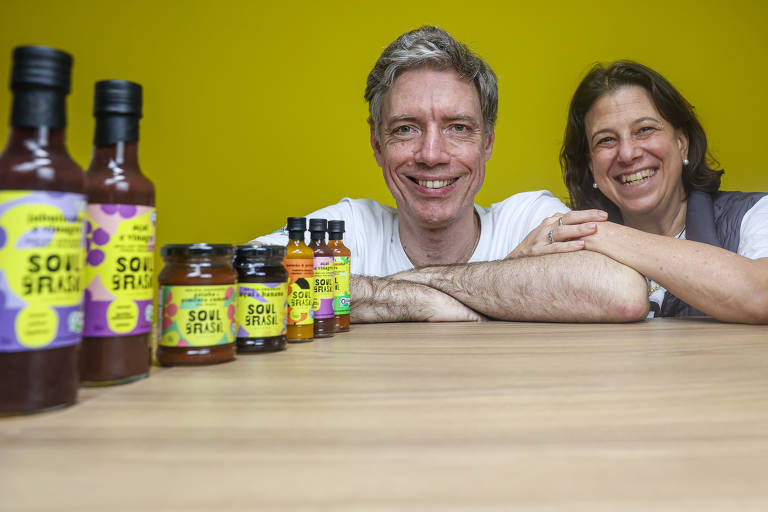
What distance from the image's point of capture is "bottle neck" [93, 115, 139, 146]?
540mm

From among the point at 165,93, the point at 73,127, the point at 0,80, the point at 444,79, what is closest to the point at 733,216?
the point at 444,79

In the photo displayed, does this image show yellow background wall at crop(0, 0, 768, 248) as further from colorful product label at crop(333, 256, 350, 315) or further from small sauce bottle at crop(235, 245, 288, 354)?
small sauce bottle at crop(235, 245, 288, 354)

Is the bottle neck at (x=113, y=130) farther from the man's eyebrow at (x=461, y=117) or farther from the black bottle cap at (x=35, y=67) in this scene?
the man's eyebrow at (x=461, y=117)

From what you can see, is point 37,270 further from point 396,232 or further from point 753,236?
point 753,236

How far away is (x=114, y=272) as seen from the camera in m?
0.53

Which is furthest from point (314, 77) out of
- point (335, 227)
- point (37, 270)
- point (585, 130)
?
point (37, 270)

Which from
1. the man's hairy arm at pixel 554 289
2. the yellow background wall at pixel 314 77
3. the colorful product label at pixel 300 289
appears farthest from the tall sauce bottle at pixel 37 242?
the yellow background wall at pixel 314 77

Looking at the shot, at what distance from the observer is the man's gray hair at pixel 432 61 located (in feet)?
4.90

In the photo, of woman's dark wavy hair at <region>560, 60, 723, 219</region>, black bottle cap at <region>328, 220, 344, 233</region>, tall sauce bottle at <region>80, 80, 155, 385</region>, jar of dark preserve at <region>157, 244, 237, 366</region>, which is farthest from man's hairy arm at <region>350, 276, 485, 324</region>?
woman's dark wavy hair at <region>560, 60, 723, 219</region>

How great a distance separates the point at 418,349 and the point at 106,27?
268 cm

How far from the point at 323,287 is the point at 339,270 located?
2.2 inches

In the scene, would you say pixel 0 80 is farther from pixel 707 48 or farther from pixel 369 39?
pixel 707 48

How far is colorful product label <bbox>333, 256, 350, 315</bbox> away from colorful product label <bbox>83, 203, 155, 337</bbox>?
0.42 m

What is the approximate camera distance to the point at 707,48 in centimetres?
278
